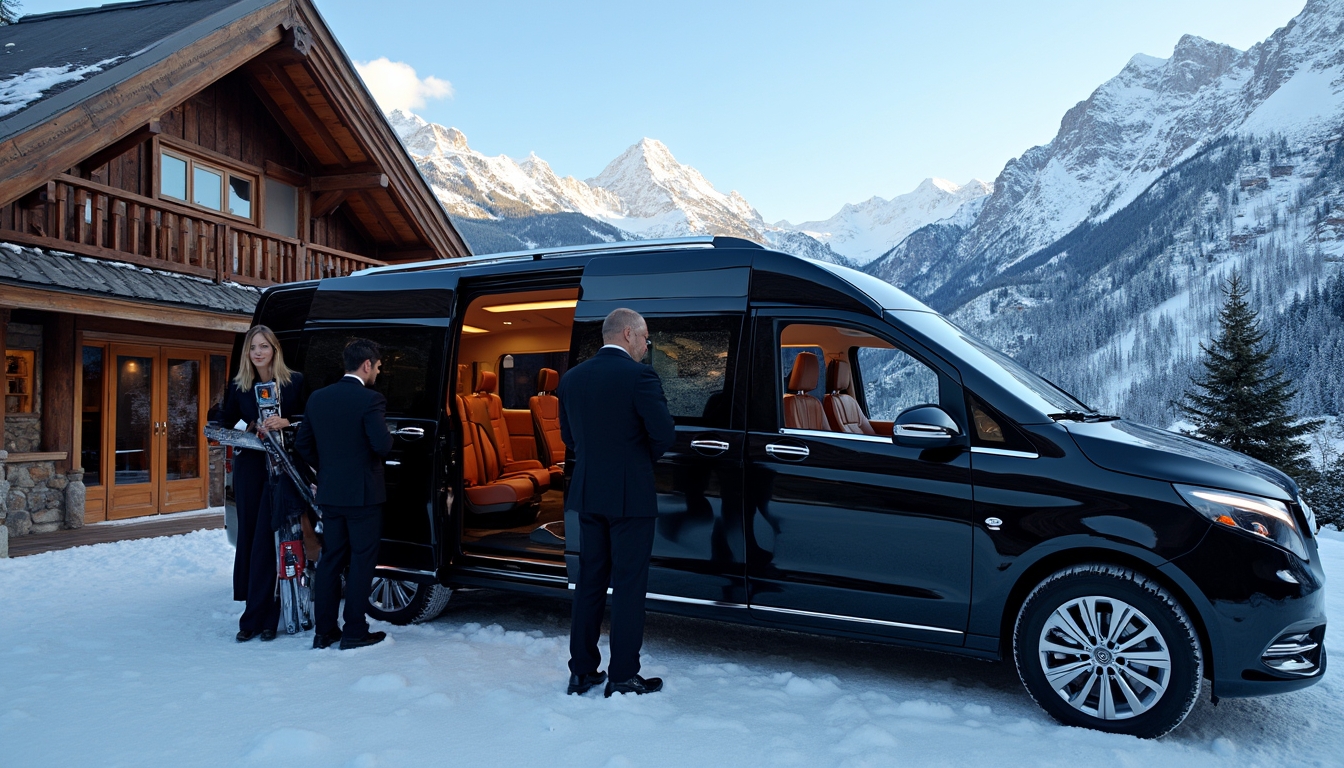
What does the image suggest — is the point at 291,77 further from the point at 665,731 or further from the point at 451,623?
the point at 665,731

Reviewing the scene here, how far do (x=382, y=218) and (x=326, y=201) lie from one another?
1.06m

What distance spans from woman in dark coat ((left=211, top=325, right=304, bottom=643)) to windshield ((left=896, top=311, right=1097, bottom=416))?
374cm

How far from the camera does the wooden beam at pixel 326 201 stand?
13.4m

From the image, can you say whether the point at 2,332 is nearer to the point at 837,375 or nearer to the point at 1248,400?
the point at 837,375

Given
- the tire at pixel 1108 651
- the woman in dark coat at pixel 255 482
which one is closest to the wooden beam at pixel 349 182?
the woman in dark coat at pixel 255 482

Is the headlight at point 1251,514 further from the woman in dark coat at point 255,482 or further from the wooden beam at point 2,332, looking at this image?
the wooden beam at point 2,332

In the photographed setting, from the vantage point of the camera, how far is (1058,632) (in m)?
3.49

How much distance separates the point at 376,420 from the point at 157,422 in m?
8.22

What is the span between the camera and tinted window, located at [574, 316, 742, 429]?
14.0 feet

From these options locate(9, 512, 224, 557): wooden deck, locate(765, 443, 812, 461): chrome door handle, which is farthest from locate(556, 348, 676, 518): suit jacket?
locate(9, 512, 224, 557): wooden deck

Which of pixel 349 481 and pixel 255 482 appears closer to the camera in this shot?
pixel 349 481

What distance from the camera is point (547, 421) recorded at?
806 centimetres

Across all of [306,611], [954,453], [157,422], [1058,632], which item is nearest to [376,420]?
[306,611]

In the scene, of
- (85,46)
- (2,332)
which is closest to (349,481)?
(2,332)
